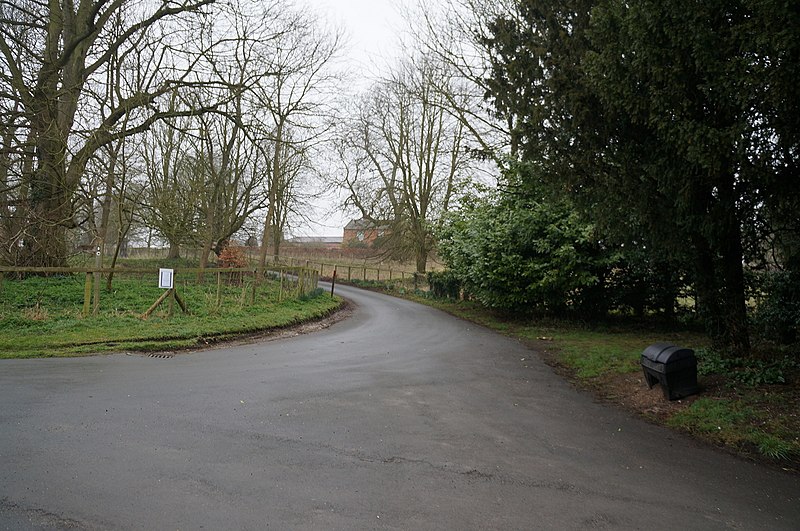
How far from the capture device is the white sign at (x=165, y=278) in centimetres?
1151

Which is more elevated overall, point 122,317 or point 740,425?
point 122,317

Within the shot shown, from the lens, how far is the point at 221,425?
4.95 meters

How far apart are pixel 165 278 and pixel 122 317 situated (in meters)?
1.27

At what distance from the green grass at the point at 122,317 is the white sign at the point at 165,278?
0.80 meters

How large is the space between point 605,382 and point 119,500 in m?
6.86

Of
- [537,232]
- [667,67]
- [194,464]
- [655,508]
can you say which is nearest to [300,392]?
[194,464]

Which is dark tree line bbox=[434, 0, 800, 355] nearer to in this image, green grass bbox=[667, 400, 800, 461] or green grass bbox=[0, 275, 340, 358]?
green grass bbox=[667, 400, 800, 461]

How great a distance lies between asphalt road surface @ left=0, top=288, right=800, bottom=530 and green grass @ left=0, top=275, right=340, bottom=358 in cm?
149

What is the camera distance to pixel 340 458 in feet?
13.9

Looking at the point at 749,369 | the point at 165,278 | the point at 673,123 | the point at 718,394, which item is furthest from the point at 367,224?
the point at 718,394

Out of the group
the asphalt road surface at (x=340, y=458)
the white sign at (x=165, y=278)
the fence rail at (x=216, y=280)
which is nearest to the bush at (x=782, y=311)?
the asphalt road surface at (x=340, y=458)

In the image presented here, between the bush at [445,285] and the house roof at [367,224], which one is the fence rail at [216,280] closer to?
the bush at [445,285]

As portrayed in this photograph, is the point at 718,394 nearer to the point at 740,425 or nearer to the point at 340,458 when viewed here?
the point at 740,425

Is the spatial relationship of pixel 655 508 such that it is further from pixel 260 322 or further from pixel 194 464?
pixel 260 322
